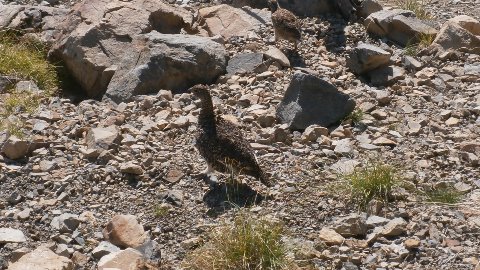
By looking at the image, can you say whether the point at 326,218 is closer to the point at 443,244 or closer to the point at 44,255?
the point at 443,244

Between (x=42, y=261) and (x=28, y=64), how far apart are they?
4.47m

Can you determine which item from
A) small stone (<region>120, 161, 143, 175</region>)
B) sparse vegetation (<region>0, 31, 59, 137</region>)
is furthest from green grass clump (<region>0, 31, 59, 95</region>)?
small stone (<region>120, 161, 143, 175</region>)

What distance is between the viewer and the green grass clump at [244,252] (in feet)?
22.6

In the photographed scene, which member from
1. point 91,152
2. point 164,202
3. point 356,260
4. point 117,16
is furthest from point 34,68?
point 356,260

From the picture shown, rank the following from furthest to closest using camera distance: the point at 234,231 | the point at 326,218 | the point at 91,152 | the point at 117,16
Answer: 1. the point at 117,16
2. the point at 91,152
3. the point at 326,218
4. the point at 234,231

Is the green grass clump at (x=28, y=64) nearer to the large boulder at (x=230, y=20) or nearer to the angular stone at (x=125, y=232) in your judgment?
the large boulder at (x=230, y=20)

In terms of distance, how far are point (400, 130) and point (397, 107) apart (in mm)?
559

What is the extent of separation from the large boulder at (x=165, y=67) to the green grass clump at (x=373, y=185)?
10.4ft

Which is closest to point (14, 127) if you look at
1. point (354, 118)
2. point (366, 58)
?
point (354, 118)

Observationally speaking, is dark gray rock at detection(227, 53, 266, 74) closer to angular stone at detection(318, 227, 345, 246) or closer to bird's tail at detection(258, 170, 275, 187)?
bird's tail at detection(258, 170, 275, 187)

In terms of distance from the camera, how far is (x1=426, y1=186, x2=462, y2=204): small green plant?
25.6ft

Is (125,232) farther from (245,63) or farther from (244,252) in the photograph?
(245,63)

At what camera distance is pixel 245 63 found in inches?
416

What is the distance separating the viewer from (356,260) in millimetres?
7125
